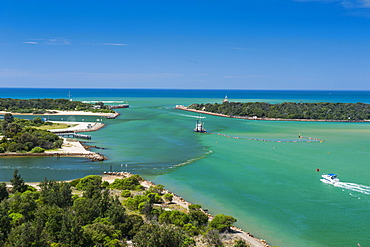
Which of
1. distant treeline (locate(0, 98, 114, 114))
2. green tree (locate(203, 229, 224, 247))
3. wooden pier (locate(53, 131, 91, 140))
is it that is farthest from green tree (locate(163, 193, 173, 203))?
distant treeline (locate(0, 98, 114, 114))

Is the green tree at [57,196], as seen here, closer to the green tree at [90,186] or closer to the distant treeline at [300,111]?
the green tree at [90,186]

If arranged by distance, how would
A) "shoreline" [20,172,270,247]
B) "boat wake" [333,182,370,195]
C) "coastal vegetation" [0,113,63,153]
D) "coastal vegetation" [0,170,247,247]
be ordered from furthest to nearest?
"coastal vegetation" [0,113,63,153], "boat wake" [333,182,370,195], "shoreline" [20,172,270,247], "coastal vegetation" [0,170,247,247]

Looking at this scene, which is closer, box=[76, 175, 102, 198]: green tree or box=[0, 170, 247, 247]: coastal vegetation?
box=[0, 170, 247, 247]: coastal vegetation

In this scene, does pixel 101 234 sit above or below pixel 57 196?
below

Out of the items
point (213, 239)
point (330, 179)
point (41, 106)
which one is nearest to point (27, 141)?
point (213, 239)

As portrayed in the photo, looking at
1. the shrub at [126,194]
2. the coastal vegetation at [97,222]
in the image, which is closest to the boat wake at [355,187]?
the coastal vegetation at [97,222]

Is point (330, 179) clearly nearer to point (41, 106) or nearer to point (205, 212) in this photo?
point (205, 212)

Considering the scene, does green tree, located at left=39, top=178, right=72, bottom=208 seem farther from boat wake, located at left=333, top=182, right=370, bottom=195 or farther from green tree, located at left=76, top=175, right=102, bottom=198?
boat wake, located at left=333, top=182, right=370, bottom=195

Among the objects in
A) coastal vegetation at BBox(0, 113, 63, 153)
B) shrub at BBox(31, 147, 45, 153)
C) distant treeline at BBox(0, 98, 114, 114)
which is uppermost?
distant treeline at BBox(0, 98, 114, 114)
